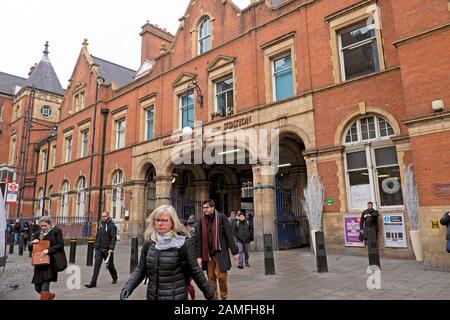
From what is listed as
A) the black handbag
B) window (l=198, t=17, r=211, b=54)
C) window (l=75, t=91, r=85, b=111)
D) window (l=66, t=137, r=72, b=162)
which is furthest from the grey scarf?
window (l=66, t=137, r=72, b=162)

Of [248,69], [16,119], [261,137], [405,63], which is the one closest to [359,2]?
[405,63]

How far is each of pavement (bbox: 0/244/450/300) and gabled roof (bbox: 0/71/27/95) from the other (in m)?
38.1

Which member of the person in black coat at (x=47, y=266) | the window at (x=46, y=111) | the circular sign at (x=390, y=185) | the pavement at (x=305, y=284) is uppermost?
the window at (x=46, y=111)

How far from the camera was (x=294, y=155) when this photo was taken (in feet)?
53.9

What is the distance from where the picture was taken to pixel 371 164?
454 inches

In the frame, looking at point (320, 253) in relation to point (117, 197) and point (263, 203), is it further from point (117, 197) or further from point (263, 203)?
point (117, 197)

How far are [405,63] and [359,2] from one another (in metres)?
4.29

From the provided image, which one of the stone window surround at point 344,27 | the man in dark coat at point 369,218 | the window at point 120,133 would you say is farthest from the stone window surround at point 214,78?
the man in dark coat at point 369,218

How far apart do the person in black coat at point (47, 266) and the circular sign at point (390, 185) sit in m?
9.86

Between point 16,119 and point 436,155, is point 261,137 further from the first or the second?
→ point 16,119

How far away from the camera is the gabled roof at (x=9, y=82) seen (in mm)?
40375

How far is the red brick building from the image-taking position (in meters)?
9.10

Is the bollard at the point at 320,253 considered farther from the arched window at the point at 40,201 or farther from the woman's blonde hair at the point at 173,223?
the arched window at the point at 40,201

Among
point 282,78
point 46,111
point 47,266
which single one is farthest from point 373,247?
point 46,111
